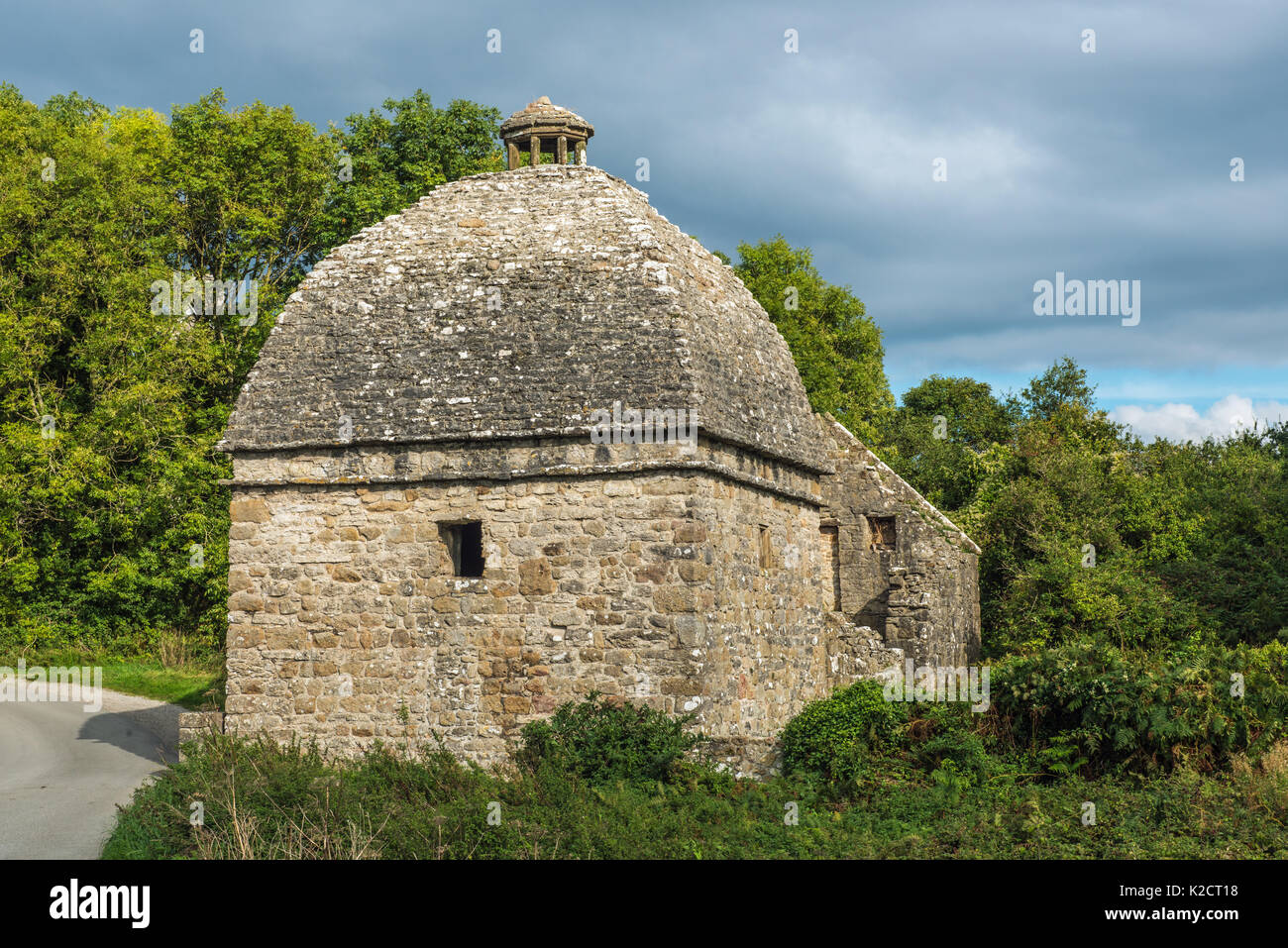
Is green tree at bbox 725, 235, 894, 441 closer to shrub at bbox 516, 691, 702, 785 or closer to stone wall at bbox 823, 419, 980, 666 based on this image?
stone wall at bbox 823, 419, 980, 666

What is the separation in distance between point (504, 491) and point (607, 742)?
10.9 ft

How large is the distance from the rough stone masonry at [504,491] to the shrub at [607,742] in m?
0.24

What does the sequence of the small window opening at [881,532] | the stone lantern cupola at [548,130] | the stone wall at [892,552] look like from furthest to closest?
the small window opening at [881,532] < the stone wall at [892,552] < the stone lantern cupola at [548,130]

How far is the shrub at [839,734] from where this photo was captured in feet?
43.2

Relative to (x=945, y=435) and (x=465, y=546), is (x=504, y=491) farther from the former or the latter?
(x=945, y=435)

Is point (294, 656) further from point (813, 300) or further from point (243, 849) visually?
point (813, 300)

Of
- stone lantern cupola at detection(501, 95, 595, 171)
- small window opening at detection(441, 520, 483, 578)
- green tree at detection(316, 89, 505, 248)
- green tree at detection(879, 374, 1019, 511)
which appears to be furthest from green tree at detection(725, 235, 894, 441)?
small window opening at detection(441, 520, 483, 578)

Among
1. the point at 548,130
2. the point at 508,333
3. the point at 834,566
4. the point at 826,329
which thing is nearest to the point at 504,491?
the point at 508,333

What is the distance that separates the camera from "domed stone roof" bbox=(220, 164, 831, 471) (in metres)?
14.3

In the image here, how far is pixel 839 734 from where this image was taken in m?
13.4

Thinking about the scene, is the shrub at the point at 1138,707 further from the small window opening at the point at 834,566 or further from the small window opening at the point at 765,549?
the small window opening at the point at 834,566

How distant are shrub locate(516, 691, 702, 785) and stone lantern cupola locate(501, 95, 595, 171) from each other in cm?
855

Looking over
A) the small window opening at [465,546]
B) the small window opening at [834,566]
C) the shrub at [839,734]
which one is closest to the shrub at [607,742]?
the shrub at [839,734]

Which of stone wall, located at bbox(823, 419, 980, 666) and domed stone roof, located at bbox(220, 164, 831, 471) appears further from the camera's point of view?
stone wall, located at bbox(823, 419, 980, 666)
